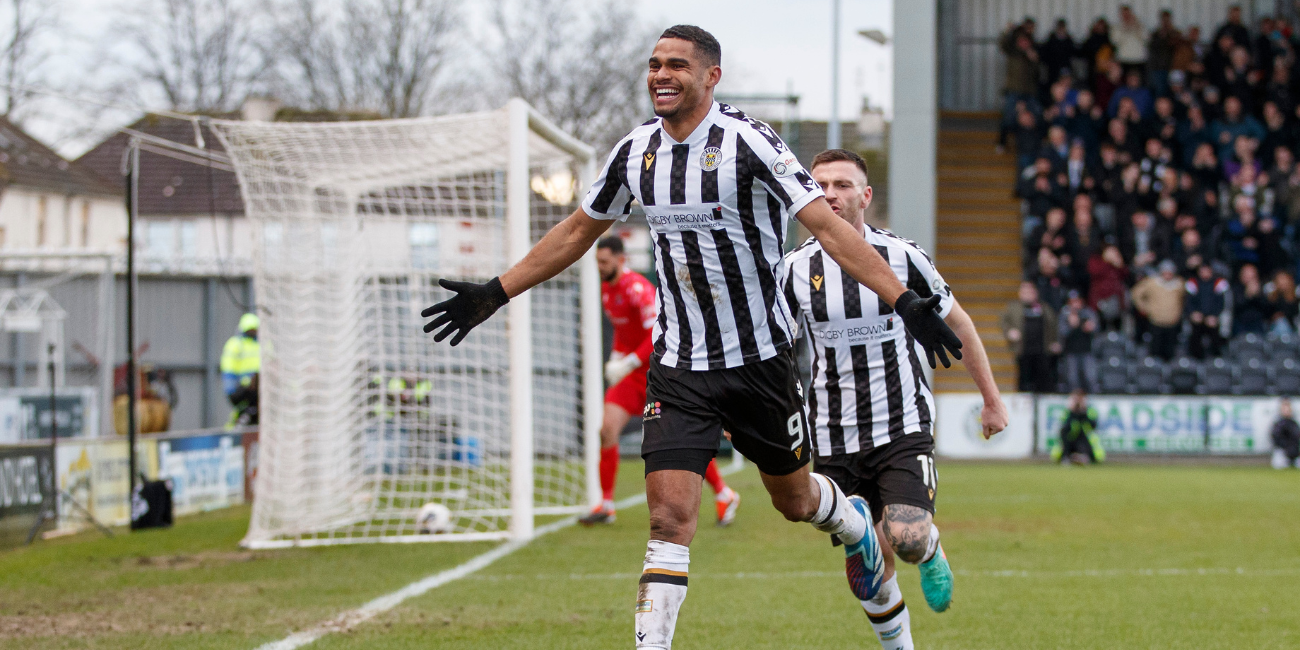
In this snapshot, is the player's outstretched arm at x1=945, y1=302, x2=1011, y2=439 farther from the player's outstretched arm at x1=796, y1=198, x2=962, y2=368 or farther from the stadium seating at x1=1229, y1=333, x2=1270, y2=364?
the stadium seating at x1=1229, y1=333, x2=1270, y2=364

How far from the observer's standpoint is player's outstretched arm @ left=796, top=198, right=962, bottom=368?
3709mm

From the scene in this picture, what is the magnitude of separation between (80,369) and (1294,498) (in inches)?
704

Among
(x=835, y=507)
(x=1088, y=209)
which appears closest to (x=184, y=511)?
(x=835, y=507)

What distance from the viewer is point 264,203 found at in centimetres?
937

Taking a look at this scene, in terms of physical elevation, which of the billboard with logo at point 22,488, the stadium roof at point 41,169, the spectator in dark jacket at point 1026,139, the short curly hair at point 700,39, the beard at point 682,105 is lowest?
the billboard with logo at point 22,488

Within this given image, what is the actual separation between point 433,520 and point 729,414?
5747 mm

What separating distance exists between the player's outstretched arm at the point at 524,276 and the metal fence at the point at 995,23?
21.4 m

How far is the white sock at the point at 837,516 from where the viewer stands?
440 cm

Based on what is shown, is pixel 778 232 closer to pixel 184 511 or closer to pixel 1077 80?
pixel 184 511

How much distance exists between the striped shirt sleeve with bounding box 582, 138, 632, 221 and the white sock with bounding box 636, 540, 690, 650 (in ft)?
3.85

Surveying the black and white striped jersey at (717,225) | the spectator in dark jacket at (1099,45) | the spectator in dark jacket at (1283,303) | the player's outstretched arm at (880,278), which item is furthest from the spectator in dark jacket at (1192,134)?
the player's outstretched arm at (880,278)

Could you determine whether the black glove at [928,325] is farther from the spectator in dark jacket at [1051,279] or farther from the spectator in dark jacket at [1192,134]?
the spectator in dark jacket at [1192,134]

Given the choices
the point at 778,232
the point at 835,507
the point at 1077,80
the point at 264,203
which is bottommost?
the point at 835,507

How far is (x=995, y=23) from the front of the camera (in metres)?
25.2
